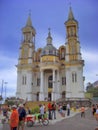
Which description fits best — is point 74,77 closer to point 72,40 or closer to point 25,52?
point 72,40

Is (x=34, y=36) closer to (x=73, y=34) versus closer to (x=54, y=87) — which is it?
(x=73, y=34)

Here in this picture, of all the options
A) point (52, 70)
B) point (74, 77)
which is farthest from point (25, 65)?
point (74, 77)

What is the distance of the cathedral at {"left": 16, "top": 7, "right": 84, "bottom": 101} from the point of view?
156 feet

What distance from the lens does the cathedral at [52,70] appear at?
4759 cm

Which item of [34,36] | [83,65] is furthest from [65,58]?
[34,36]

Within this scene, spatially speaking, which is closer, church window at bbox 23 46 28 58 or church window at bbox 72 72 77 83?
church window at bbox 72 72 77 83

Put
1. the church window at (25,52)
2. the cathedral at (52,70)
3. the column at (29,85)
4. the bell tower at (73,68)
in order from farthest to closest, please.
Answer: the church window at (25,52)
the column at (29,85)
the cathedral at (52,70)
the bell tower at (73,68)

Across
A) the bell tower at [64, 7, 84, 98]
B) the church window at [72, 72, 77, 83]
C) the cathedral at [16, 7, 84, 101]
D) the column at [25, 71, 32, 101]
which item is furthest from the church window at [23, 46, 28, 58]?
the church window at [72, 72, 77, 83]

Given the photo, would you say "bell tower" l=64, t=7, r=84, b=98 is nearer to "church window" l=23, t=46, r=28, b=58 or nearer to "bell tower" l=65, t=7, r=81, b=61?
"bell tower" l=65, t=7, r=81, b=61

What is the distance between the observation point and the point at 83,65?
48.8 meters

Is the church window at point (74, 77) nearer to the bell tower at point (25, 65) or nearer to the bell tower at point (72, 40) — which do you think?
the bell tower at point (72, 40)

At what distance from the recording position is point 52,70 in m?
48.8

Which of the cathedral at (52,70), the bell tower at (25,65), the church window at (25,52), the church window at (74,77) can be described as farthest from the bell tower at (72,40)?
the church window at (25,52)

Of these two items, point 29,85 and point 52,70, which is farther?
point 29,85
